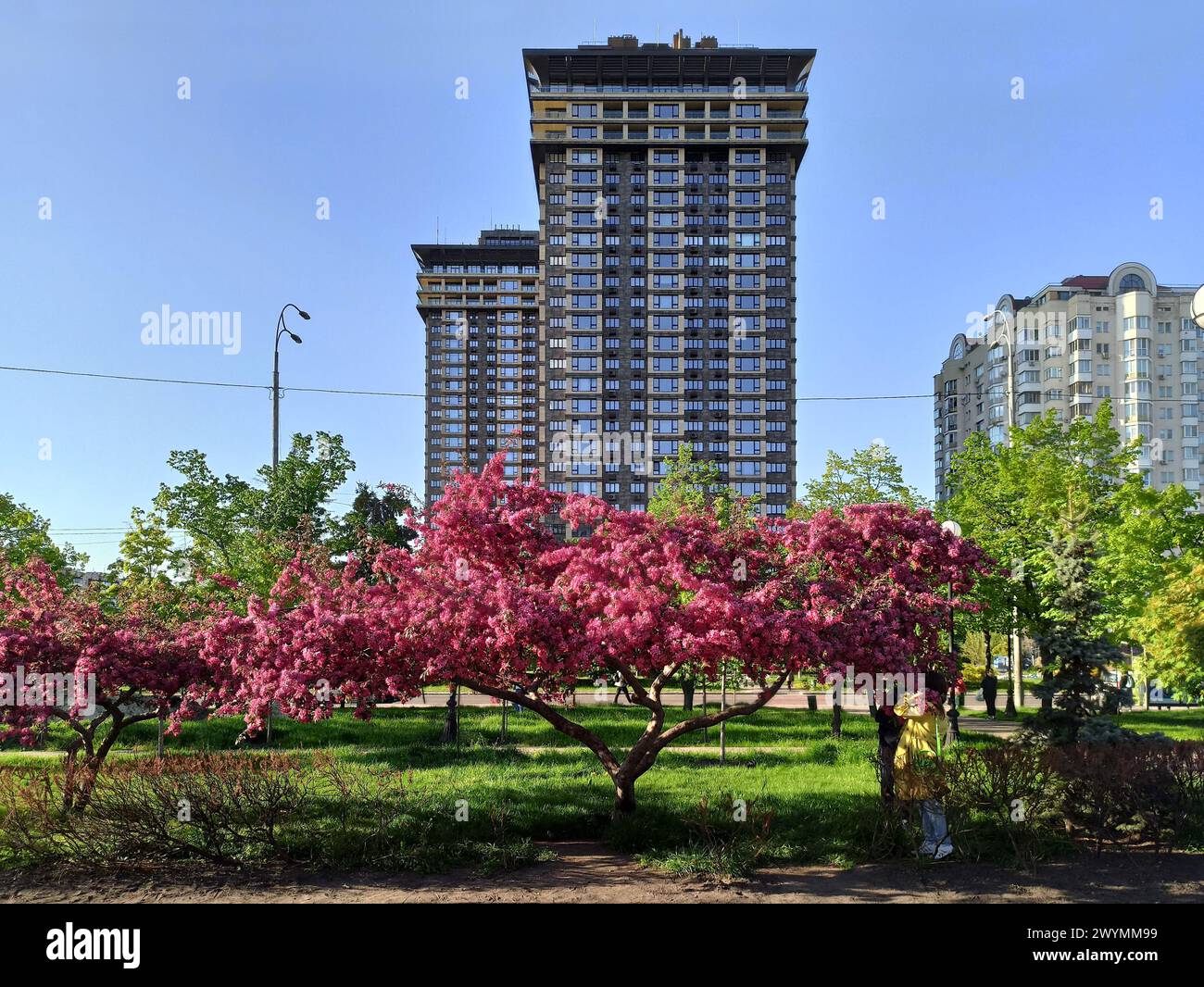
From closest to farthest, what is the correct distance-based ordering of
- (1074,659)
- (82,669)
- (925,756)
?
(925,756) → (82,669) → (1074,659)

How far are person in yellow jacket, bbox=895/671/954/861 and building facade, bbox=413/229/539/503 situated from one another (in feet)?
410

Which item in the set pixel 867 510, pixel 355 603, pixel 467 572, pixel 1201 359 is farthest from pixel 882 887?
pixel 1201 359

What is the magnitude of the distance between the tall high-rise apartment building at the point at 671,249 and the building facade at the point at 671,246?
0.15 metres

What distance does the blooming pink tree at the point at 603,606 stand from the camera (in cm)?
892

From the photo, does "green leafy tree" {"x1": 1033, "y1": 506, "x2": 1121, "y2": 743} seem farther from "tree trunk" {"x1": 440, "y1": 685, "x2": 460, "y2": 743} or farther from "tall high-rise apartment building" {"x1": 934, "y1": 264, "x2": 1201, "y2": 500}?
"tall high-rise apartment building" {"x1": 934, "y1": 264, "x2": 1201, "y2": 500}

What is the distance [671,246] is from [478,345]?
51715 mm

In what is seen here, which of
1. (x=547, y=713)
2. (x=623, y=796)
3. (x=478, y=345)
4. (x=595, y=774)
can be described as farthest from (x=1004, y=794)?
(x=478, y=345)

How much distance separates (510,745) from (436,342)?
123 metres

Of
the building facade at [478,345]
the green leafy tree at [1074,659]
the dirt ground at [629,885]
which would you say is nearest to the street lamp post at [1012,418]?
the green leafy tree at [1074,659]

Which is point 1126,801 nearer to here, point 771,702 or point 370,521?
point 771,702

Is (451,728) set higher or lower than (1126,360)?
lower

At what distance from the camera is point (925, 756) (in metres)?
9.77

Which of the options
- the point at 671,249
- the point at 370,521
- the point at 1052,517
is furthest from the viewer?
the point at 671,249

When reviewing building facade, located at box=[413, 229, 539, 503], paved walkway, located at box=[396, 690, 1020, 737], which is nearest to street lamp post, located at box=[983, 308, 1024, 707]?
paved walkway, located at box=[396, 690, 1020, 737]
